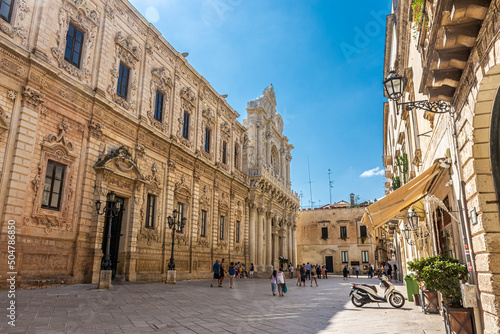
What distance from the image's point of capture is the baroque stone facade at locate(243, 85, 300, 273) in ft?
102

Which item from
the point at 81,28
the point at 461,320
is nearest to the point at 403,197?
the point at 461,320

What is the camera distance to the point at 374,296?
10.9 metres

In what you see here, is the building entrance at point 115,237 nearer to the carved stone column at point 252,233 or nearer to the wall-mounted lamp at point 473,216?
the wall-mounted lamp at point 473,216

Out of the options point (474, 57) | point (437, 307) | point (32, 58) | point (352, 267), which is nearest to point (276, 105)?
point (352, 267)

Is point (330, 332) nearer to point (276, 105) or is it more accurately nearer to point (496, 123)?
point (496, 123)

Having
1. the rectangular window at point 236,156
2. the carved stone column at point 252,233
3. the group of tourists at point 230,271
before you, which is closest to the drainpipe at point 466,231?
the group of tourists at point 230,271

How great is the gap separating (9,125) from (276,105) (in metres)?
31.5

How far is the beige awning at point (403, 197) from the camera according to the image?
23.8 ft

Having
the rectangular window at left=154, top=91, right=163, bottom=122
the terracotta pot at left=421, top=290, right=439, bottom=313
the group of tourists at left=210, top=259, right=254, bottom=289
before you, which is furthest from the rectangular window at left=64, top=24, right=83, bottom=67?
the terracotta pot at left=421, top=290, right=439, bottom=313

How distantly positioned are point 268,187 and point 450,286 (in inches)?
1093

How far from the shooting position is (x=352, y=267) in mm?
45156

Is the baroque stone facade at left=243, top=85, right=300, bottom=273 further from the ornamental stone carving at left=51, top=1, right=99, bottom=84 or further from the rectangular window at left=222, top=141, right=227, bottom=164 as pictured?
the ornamental stone carving at left=51, top=1, right=99, bottom=84

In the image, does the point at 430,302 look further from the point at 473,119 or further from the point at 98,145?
the point at 98,145

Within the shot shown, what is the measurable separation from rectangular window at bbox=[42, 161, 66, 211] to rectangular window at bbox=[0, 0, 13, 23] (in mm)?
4799
